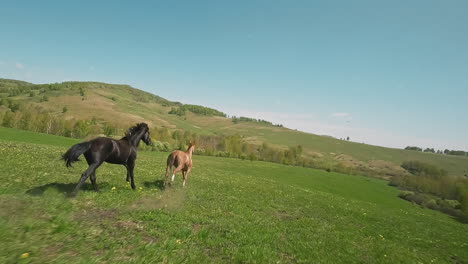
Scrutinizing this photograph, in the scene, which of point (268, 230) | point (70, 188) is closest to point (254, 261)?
point (268, 230)

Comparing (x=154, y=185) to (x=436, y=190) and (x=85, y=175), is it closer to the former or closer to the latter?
(x=85, y=175)

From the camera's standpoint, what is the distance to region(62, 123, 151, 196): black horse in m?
9.88

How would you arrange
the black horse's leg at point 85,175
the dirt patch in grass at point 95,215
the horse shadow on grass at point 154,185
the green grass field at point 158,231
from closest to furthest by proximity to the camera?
the green grass field at point 158,231
the dirt patch in grass at point 95,215
the black horse's leg at point 85,175
the horse shadow on grass at point 154,185

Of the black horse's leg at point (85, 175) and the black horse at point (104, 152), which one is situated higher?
the black horse at point (104, 152)

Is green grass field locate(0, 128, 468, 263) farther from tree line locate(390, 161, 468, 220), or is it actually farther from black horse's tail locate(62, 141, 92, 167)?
tree line locate(390, 161, 468, 220)

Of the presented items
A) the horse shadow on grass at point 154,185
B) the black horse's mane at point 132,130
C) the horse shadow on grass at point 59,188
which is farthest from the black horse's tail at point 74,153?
the horse shadow on grass at point 154,185

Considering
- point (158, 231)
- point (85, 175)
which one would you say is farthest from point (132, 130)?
point (158, 231)

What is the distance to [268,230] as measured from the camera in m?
9.56

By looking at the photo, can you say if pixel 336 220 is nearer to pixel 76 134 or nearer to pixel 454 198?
pixel 76 134

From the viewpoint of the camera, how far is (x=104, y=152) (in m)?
10.6

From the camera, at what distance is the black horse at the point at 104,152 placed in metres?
9.88

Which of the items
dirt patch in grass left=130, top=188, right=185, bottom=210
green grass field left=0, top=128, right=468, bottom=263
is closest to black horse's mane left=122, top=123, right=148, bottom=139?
green grass field left=0, top=128, right=468, bottom=263

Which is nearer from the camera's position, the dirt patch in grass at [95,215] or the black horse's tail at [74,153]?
the dirt patch in grass at [95,215]

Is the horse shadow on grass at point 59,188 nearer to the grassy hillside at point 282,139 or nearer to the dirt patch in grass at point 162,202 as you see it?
the dirt patch in grass at point 162,202
